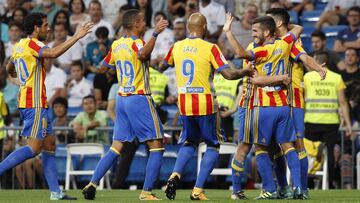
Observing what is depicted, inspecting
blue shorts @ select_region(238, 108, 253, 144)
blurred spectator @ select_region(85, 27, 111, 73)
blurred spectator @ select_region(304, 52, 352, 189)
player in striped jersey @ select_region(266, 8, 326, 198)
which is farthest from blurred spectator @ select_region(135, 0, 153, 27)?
blue shorts @ select_region(238, 108, 253, 144)

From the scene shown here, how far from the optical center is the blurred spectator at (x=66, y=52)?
84.7ft

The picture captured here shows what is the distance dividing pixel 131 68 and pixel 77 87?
969 cm

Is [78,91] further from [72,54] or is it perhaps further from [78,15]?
[78,15]

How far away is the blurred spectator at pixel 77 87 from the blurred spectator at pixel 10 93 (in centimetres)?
114

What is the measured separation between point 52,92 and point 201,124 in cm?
1027

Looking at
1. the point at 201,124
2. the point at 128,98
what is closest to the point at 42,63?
the point at 128,98

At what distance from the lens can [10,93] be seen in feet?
82.1

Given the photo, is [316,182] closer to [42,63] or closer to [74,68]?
[74,68]

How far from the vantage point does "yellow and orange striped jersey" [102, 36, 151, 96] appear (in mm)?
15094

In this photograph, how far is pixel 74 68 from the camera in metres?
24.7

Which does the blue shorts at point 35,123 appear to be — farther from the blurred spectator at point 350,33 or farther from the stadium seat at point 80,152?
the blurred spectator at point 350,33

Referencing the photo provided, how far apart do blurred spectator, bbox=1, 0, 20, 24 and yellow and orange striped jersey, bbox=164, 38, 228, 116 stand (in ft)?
41.8

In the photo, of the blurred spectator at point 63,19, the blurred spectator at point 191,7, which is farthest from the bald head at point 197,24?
the blurred spectator at point 63,19

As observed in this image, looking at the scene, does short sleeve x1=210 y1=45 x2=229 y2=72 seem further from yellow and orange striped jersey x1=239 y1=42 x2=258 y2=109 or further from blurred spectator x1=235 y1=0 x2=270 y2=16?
blurred spectator x1=235 y1=0 x2=270 y2=16
